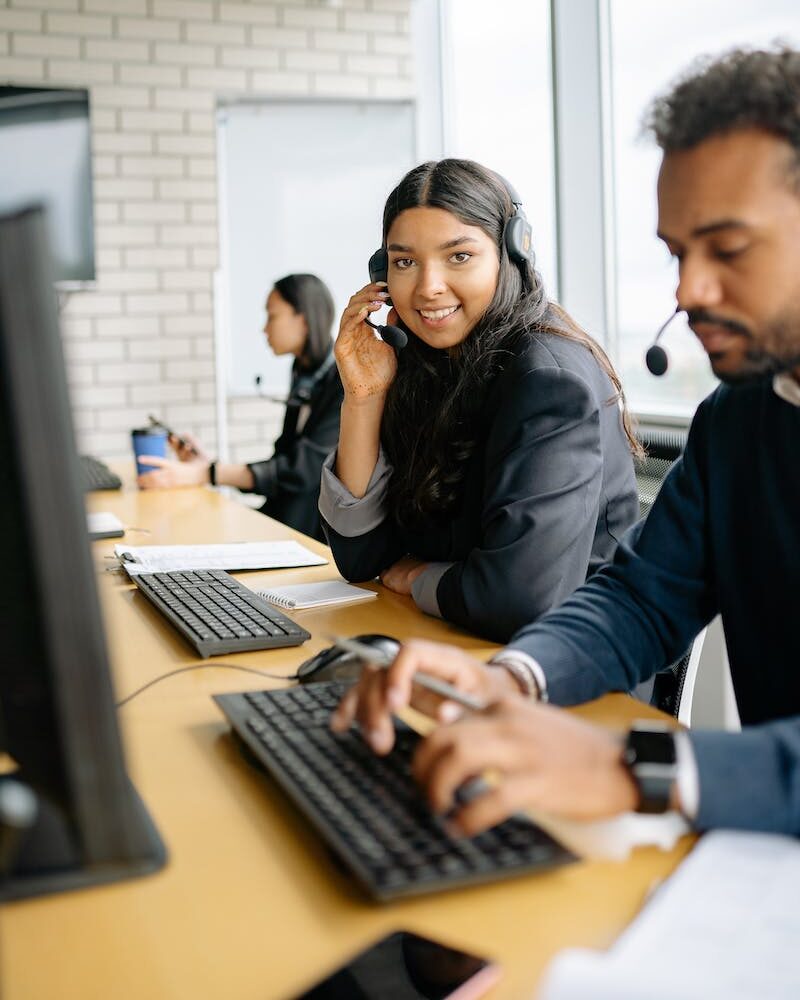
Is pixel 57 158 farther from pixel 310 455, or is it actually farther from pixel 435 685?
pixel 435 685

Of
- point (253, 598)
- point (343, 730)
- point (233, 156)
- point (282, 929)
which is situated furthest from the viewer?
point (233, 156)

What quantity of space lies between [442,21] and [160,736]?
4.16 meters

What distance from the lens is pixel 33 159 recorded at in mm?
4145

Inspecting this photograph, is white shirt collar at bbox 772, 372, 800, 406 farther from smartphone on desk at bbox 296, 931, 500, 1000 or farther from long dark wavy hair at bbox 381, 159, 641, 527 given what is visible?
smartphone on desk at bbox 296, 931, 500, 1000

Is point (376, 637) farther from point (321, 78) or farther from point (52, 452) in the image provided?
point (321, 78)

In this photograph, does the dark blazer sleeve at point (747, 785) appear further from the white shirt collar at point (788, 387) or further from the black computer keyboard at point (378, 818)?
the white shirt collar at point (788, 387)

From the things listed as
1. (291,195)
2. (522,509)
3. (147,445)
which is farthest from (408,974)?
(291,195)

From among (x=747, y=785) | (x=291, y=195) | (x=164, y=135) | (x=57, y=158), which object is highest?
(x=164, y=135)

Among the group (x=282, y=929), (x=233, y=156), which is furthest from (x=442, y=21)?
(x=282, y=929)

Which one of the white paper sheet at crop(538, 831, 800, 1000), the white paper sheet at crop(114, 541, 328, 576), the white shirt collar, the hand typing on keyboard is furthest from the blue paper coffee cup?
the white paper sheet at crop(538, 831, 800, 1000)

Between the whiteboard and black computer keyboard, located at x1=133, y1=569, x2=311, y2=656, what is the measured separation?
2877mm

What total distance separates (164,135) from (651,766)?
401 centimetres

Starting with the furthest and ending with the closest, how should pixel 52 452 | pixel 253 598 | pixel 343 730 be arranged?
pixel 253 598, pixel 343 730, pixel 52 452

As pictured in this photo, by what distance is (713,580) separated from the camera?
1231 millimetres
